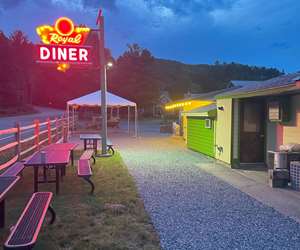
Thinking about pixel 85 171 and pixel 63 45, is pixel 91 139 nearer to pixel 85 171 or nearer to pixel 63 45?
pixel 63 45

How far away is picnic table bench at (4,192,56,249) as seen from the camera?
279 cm

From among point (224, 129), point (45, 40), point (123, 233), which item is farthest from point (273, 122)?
point (45, 40)

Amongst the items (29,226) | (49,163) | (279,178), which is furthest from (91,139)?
(29,226)

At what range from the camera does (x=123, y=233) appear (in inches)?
161

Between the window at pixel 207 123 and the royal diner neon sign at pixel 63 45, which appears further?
the royal diner neon sign at pixel 63 45

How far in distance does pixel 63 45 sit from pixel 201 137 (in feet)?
20.1

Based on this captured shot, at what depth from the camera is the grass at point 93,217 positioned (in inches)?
149

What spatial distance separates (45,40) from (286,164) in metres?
9.75

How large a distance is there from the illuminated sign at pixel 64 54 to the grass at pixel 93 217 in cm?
597

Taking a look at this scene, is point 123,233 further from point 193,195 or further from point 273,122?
point 273,122

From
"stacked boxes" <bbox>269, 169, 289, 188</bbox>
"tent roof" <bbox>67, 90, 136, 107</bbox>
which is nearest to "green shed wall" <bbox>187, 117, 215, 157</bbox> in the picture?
"stacked boxes" <bbox>269, 169, 289, 188</bbox>

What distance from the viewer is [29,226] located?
3.22 meters

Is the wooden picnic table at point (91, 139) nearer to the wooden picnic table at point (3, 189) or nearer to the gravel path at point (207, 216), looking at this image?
the gravel path at point (207, 216)

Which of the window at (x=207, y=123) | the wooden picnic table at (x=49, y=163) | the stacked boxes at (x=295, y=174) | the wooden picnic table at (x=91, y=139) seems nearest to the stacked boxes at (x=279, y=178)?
the stacked boxes at (x=295, y=174)
